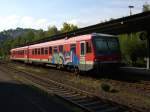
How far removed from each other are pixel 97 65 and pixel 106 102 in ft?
28.2

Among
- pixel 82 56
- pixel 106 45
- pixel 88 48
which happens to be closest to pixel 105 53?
pixel 106 45

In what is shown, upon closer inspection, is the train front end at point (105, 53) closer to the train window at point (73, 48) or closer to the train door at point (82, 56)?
the train door at point (82, 56)

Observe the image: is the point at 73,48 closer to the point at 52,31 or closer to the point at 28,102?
the point at 28,102

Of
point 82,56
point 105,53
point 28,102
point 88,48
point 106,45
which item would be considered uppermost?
point 106,45

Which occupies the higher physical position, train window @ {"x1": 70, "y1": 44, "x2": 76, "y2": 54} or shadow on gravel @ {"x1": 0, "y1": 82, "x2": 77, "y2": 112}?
train window @ {"x1": 70, "y1": 44, "x2": 76, "y2": 54}

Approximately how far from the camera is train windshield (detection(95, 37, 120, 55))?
21344mm

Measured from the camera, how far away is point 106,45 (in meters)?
21.9

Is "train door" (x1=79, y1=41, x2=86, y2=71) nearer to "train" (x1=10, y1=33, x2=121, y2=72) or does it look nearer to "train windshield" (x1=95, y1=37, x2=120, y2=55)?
"train" (x1=10, y1=33, x2=121, y2=72)

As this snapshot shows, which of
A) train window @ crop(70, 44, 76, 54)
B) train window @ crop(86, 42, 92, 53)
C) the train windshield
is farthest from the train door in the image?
train window @ crop(70, 44, 76, 54)

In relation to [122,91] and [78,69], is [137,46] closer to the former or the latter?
[78,69]

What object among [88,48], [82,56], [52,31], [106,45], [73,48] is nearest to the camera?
[88,48]

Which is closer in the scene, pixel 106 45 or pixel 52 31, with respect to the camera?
pixel 106 45

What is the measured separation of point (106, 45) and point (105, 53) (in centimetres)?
76

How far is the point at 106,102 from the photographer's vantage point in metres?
12.2
